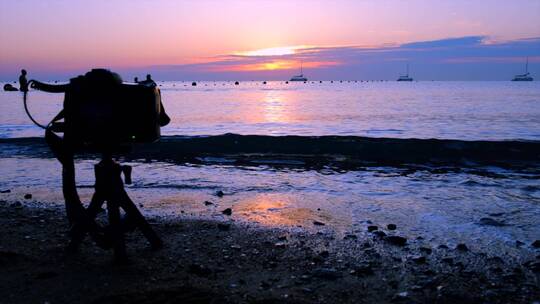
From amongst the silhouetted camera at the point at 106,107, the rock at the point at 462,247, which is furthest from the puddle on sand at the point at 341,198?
the silhouetted camera at the point at 106,107

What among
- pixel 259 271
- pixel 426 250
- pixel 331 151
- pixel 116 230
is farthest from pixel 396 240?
pixel 331 151

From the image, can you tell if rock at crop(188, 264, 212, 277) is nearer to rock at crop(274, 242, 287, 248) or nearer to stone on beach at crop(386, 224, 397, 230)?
rock at crop(274, 242, 287, 248)

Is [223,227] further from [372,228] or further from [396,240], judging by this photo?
[396,240]

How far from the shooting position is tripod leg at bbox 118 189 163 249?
5.77m

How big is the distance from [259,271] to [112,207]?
1.92m

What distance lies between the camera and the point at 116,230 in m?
5.75

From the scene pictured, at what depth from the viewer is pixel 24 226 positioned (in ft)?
26.2

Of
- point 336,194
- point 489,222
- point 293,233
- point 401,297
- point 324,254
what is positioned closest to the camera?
point 401,297

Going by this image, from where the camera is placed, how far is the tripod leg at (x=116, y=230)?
5.68 m

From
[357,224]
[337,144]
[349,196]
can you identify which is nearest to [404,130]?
[337,144]

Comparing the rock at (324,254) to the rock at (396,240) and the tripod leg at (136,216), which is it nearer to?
the rock at (396,240)

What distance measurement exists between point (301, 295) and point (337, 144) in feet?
55.0

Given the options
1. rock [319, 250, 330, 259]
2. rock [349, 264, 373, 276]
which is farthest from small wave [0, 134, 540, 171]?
rock [349, 264, 373, 276]

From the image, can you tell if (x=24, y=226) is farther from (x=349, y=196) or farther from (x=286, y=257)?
(x=349, y=196)
